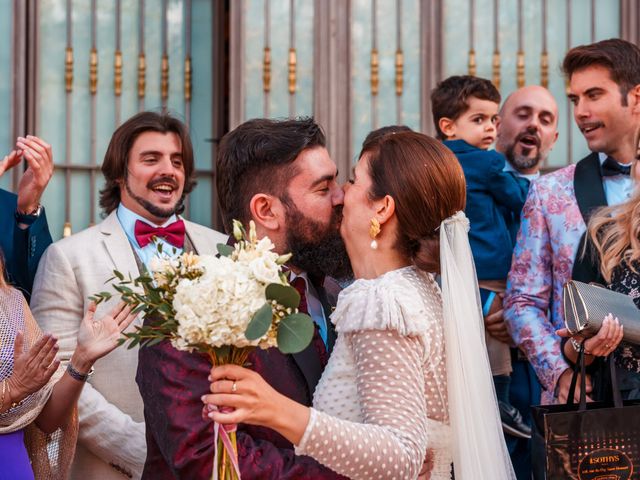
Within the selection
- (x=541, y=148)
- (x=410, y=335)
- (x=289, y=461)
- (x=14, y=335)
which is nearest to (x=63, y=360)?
(x=14, y=335)

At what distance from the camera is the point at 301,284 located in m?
3.27

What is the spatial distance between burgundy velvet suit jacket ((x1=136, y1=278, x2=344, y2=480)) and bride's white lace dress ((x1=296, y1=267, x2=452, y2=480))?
129 mm

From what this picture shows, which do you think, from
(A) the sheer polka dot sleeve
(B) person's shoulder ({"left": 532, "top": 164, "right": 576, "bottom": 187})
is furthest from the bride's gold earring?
(B) person's shoulder ({"left": 532, "top": 164, "right": 576, "bottom": 187})

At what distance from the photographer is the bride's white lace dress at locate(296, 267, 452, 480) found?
2.55 m

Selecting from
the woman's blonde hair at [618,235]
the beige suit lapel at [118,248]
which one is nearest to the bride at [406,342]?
the woman's blonde hair at [618,235]

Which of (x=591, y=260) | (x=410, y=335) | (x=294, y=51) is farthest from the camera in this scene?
(x=294, y=51)

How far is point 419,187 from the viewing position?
2.90 meters

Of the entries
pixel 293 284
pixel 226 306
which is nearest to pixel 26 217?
pixel 293 284

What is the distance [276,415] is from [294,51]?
441cm

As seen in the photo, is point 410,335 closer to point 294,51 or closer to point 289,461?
point 289,461

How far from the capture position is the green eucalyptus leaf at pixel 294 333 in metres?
2.48

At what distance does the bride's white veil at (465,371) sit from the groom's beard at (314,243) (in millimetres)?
424

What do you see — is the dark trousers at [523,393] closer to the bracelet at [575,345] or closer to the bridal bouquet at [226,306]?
the bracelet at [575,345]

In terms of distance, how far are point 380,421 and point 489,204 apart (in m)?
2.50
